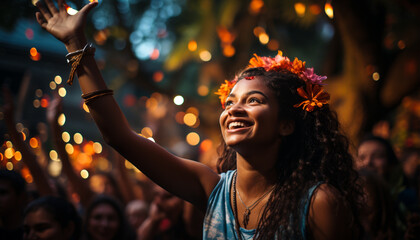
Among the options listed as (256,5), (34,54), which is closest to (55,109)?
(34,54)

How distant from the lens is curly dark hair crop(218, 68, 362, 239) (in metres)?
1.94

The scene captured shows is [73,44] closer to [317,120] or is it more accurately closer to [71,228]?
[317,120]

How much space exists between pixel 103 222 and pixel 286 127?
2.20 metres

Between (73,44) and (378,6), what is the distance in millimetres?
4555

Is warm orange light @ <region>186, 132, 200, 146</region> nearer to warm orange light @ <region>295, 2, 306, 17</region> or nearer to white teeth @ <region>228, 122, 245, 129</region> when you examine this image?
warm orange light @ <region>295, 2, 306, 17</region>

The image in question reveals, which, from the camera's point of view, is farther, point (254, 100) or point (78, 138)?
point (78, 138)

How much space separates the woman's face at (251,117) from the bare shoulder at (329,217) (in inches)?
14.2

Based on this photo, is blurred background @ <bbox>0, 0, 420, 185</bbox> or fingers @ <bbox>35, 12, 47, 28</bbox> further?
blurred background @ <bbox>0, 0, 420, 185</bbox>

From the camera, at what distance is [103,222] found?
3.64m

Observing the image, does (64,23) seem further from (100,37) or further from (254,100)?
(100,37)

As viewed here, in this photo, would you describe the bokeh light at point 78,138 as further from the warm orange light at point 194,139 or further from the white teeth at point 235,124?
the white teeth at point 235,124

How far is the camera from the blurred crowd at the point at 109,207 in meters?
3.00

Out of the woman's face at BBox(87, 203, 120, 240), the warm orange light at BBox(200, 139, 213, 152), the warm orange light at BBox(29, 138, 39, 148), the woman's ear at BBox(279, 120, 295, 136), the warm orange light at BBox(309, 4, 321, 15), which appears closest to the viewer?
the woman's ear at BBox(279, 120, 295, 136)

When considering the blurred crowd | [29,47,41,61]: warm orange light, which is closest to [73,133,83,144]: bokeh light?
[29,47,41,61]: warm orange light
